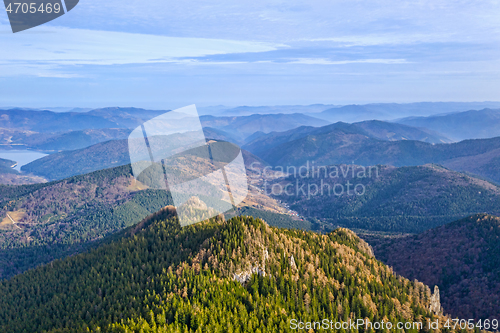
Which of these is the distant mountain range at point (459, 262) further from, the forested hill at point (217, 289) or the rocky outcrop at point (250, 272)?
the rocky outcrop at point (250, 272)

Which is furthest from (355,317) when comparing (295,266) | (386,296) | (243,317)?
(243,317)

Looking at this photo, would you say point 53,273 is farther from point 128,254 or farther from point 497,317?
point 497,317

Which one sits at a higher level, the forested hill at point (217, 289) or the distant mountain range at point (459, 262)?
the forested hill at point (217, 289)

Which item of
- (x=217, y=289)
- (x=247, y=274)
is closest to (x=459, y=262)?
(x=247, y=274)

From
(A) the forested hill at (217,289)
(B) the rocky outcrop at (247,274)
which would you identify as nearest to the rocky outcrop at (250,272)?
(B) the rocky outcrop at (247,274)

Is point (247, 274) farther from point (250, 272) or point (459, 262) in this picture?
point (459, 262)

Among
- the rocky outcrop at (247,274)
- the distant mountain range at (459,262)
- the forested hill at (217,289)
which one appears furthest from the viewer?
the distant mountain range at (459,262)
